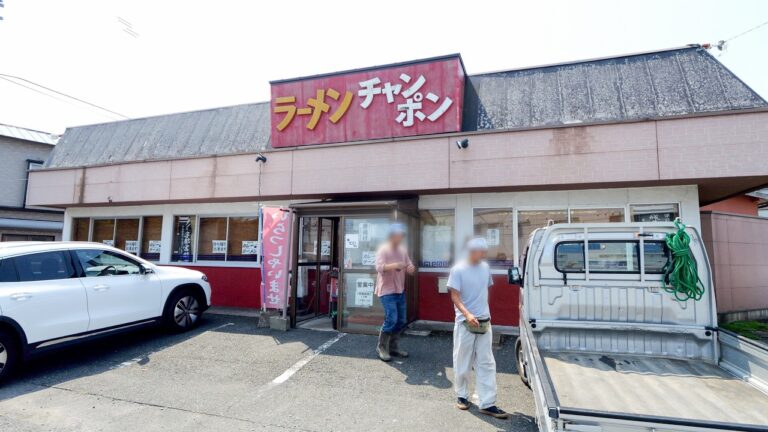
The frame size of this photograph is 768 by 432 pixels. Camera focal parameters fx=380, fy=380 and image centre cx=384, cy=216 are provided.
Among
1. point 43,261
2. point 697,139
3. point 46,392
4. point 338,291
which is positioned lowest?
point 46,392

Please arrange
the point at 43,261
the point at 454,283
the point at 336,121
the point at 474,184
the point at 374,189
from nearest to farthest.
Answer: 1. the point at 454,283
2. the point at 43,261
3. the point at 474,184
4. the point at 374,189
5. the point at 336,121

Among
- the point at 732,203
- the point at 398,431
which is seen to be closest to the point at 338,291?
the point at 398,431

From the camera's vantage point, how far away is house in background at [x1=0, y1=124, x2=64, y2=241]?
52.6ft

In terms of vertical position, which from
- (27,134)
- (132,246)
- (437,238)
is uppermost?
(27,134)

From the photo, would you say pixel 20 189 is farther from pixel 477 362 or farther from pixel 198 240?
pixel 477 362

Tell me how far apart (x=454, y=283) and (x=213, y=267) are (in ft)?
25.0

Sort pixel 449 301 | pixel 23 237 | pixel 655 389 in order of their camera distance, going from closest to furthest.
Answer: pixel 655 389, pixel 449 301, pixel 23 237

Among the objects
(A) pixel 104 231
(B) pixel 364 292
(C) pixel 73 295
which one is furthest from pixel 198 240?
(B) pixel 364 292

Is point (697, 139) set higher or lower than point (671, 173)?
higher

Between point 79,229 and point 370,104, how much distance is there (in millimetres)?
9847

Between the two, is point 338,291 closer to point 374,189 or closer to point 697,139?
point 374,189

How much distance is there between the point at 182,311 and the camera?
7.12 meters

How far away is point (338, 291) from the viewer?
285 inches

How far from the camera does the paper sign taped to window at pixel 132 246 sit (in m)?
10.5
